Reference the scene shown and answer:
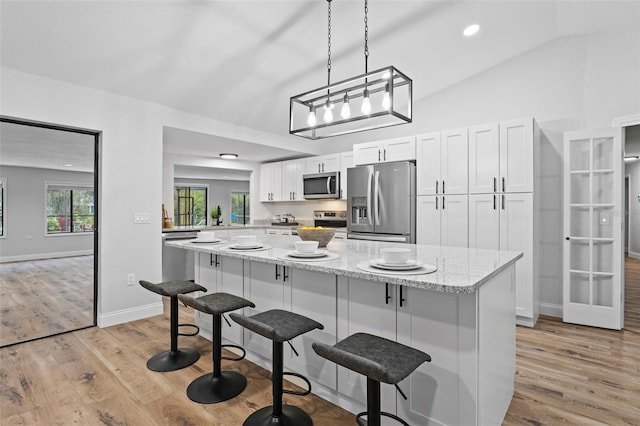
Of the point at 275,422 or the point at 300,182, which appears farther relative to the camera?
the point at 300,182

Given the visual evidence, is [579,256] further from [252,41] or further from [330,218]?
[252,41]

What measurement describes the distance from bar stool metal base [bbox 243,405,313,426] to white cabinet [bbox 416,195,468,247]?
8.73ft

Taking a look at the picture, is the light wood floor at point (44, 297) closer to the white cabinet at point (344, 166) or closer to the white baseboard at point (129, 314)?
the white baseboard at point (129, 314)

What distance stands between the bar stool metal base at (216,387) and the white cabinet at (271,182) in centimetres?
435

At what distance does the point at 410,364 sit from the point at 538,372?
1749mm

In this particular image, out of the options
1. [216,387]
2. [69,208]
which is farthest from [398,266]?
[69,208]

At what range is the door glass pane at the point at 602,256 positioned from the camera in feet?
11.3

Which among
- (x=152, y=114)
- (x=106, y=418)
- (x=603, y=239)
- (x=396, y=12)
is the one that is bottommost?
(x=106, y=418)

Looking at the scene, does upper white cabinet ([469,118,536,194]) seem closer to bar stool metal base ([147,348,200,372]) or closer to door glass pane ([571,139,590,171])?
door glass pane ([571,139,590,171])

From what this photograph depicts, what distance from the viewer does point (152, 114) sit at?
3760 millimetres

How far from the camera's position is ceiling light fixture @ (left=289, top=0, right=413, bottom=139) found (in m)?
2.10

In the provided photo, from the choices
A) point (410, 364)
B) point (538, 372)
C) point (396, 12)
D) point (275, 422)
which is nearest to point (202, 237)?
point (275, 422)

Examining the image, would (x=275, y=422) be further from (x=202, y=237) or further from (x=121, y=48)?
(x=121, y=48)

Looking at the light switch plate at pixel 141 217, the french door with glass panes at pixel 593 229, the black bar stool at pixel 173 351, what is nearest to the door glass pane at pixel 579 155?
the french door with glass panes at pixel 593 229
